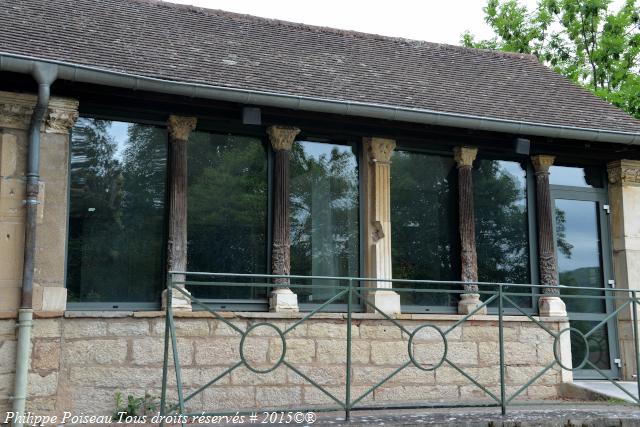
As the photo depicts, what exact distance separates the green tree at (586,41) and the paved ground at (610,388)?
A: 31.1ft

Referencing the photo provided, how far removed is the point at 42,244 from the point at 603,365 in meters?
6.61

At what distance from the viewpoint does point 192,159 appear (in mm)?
7660

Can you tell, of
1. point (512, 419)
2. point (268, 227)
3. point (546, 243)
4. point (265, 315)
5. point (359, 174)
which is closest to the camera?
point (512, 419)

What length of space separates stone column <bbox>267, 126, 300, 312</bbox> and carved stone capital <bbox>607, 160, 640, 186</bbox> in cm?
417

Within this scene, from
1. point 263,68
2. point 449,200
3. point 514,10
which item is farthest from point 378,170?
point 514,10

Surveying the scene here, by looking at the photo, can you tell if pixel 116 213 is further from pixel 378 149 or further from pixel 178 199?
pixel 378 149

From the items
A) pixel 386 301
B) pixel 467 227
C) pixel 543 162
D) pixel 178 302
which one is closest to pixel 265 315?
pixel 178 302

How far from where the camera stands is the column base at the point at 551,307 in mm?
8375

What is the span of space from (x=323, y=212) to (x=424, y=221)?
4.09ft

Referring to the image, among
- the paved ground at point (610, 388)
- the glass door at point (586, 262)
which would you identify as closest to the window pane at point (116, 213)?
the paved ground at point (610, 388)

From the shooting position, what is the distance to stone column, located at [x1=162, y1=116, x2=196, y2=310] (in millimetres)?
7211

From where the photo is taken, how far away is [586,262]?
905 cm

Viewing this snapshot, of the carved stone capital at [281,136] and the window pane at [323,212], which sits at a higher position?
A: the carved stone capital at [281,136]

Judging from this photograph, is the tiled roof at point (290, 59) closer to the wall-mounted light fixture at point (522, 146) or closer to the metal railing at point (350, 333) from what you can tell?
the wall-mounted light fixture at point (522, 146)
